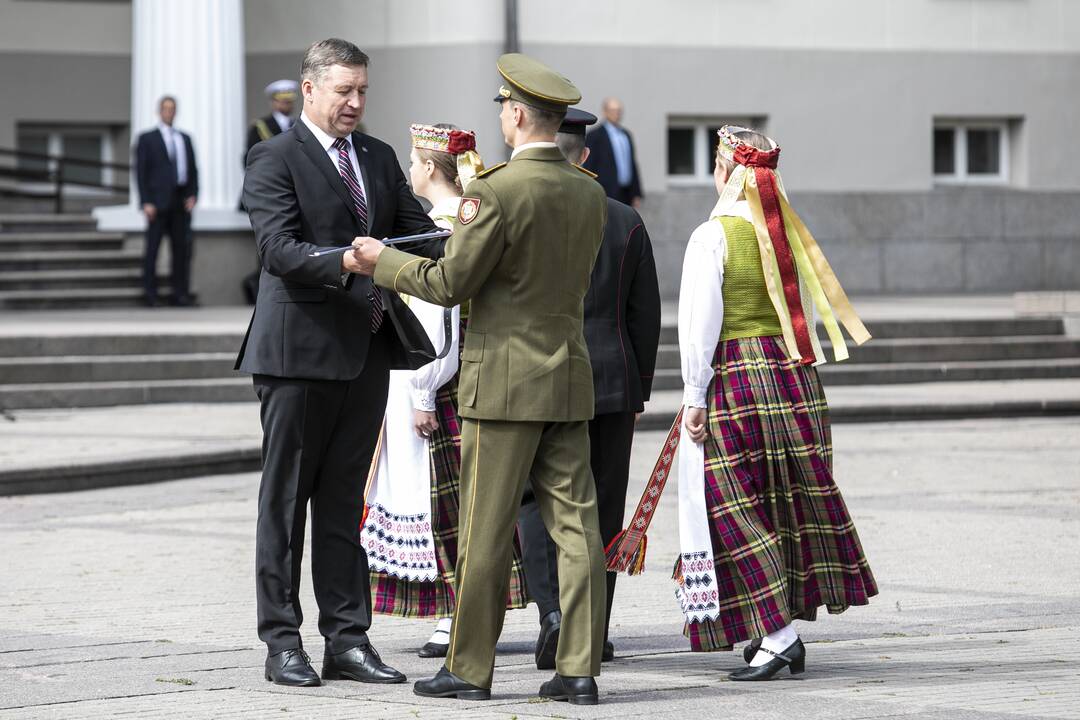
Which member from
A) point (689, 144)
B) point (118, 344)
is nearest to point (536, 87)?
point (118, 344)

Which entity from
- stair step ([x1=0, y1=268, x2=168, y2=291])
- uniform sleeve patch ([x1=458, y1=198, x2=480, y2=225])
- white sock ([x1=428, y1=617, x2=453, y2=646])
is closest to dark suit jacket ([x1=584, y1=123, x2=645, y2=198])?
stair step ([x1=0, y1=268, x2=168, y2=291])

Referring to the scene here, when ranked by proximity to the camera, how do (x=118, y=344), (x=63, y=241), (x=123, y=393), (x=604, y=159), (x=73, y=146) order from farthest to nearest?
(x=73, y=146), (x=63, y=241), (x=604, y=159), (x=118, y=344), (x=123, y=393)

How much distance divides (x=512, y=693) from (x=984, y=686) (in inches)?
55.3

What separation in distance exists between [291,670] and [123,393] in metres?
9.10

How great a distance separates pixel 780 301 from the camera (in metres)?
5.95

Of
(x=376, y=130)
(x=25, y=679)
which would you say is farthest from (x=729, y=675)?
(x=376, y=130)

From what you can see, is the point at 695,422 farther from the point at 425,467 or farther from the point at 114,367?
the point at 114,367

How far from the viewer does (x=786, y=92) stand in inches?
892

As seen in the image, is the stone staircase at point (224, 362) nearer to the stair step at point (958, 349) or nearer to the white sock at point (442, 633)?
the stair step at point (958, 349)

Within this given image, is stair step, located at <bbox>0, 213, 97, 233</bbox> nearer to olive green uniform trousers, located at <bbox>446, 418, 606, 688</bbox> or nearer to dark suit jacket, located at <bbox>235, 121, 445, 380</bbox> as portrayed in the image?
dark suit jacket, located at <bbox>235, 121, 445, 380</bbox>

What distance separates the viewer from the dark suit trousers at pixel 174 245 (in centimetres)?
1898

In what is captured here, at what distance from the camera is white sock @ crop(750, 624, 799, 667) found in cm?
579

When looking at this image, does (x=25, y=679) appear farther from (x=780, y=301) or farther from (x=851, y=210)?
(x=851, y=210)

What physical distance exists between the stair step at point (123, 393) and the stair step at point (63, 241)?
255 inches
